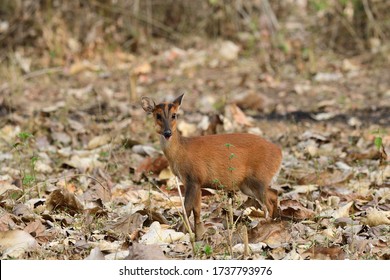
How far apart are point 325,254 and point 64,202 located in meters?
1.97

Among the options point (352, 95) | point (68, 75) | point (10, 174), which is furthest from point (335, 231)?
point (68, 75)

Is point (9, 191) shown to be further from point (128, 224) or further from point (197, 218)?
point (197, 218)

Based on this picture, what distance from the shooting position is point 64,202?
572 cm

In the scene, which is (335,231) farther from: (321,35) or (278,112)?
(321,35)

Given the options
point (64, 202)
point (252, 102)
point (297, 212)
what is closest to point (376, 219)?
point (297, 212)

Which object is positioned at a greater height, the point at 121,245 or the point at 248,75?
the point at 121,245

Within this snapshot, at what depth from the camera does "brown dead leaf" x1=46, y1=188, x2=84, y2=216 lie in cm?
565

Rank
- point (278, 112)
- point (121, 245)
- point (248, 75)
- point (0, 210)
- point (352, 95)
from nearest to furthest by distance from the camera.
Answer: point (121, 245) → point (0, 210) → point (278, 112) → point (352, 95) → point (248, 75)


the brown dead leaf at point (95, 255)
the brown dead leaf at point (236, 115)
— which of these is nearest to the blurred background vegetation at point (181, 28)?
the brown dead leaf at point (236, 115)

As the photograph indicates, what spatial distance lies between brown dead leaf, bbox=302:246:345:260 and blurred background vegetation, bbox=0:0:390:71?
704 centimetres
